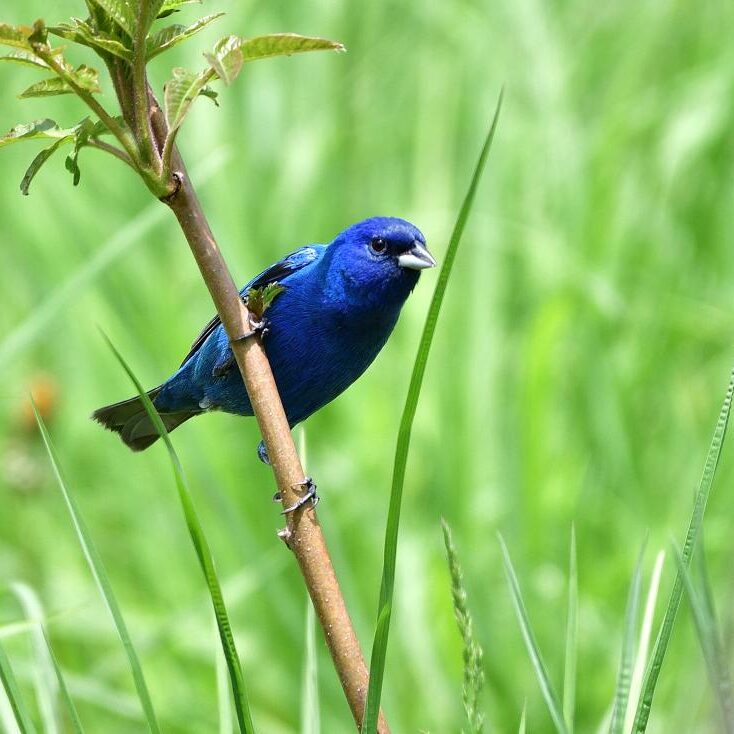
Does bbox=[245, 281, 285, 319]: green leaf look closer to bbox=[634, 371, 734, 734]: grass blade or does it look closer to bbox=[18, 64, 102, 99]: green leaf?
bbox=[18, 64, 102, 99]: green leaf

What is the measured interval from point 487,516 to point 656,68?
186 cm

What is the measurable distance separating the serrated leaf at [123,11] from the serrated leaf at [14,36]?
0.06m

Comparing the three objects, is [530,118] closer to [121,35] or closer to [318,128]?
[318,128]

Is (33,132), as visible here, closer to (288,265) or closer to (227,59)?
(227,59)

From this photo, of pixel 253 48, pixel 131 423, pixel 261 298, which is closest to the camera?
pixel 253 48

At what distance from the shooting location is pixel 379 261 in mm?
1896

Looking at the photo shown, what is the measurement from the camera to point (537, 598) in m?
2.88

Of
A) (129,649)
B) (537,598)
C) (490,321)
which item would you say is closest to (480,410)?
(490,321)

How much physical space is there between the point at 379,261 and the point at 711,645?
3.57ft

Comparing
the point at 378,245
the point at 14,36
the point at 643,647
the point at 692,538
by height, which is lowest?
the point at 643,647

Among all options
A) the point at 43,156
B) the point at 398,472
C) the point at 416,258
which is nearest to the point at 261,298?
the point at 43,156

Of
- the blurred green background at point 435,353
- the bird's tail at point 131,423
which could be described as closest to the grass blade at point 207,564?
the bird's tail at point 131,423

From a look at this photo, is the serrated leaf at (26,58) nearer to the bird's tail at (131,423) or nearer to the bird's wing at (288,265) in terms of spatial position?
the bird's wing at (288,265)

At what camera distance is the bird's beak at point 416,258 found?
1.90 meters
